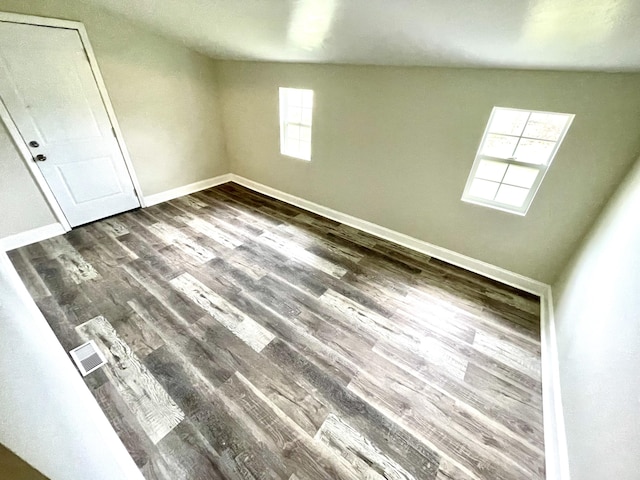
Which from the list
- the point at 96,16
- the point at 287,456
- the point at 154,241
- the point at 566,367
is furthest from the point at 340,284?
the point at 96,16

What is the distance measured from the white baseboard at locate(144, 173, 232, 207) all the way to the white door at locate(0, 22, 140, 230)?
350 millimetres

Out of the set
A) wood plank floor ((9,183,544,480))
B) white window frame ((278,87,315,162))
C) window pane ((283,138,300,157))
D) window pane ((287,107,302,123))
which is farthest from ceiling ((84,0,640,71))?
wood plank floor ((9,183,544,480))

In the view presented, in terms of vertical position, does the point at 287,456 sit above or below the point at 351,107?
below

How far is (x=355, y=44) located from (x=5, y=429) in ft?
8.71

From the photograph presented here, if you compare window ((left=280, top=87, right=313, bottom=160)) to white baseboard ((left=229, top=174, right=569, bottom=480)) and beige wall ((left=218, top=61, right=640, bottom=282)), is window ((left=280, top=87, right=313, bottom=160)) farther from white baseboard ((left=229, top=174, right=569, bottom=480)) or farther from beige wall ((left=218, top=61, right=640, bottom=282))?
white baseboard ((left=229, top=174, right=569, bottom=480))

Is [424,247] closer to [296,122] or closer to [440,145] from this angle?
[440,145]

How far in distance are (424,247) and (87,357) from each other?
125 inches

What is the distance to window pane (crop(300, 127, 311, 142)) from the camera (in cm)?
344

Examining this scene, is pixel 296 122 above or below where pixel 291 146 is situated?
above

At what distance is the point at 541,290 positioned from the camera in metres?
2.50

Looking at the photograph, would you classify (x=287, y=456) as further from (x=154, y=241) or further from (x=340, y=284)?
(x=154, y=241)

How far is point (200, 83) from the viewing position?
3.71m

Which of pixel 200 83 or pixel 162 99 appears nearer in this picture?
pixel 162 99

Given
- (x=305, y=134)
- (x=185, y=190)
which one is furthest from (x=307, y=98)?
(x=185, y=190)
